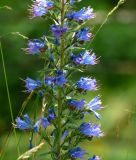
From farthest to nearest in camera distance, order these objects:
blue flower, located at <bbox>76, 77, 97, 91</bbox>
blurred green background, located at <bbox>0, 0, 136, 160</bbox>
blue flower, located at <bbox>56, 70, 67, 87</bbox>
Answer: blurred green background, located at <bbox>0, 0, 136, 160</bbox>
blue flower, located at <bbox>76, 77, 97, 91</bbox>
blue flower, located at <bbox>56, 70, 67, 87</bbox>

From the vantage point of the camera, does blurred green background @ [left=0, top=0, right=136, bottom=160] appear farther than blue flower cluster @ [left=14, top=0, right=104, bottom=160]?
Yes

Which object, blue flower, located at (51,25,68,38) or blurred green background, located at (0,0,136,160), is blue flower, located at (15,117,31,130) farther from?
blurred green background, located at (0,0,136,160)

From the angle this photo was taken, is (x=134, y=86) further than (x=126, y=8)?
No

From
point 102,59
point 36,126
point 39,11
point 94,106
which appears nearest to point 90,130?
point 94,106

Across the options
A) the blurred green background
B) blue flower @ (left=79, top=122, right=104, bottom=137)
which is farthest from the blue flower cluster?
the blurred green background

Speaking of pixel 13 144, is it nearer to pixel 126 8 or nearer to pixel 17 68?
pixel 17 68

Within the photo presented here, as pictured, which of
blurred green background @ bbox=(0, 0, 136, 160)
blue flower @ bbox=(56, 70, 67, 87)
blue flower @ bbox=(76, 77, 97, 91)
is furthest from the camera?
blurred green background @ bbox=(0, 0, 136, 160)

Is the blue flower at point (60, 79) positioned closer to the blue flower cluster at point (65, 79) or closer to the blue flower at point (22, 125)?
the blue flower cluster at point (65, 79)

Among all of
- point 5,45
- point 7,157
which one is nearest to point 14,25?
point 5,45
